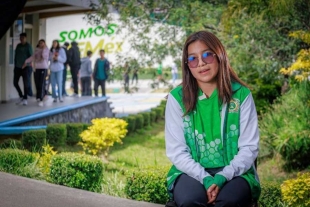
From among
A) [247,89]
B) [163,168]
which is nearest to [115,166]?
[163,168]

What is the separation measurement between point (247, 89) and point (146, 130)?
15039mm

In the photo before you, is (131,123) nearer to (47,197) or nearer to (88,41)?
(47,197)

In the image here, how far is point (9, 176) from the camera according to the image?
7305 millimetres

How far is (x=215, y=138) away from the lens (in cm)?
462

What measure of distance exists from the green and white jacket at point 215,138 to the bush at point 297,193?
1915mm

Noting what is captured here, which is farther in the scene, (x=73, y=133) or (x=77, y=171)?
(x=73, y=133)

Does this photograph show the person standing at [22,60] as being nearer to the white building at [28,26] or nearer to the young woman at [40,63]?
the young woman at [40,63]

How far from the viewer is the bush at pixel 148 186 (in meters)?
6.93

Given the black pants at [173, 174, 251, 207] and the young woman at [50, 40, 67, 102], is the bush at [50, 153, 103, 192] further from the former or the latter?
the young woman at [50, 40, 67, 102]

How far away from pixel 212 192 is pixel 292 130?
26.4 feet

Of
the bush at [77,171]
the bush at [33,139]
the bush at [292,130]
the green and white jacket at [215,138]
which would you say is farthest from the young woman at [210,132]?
the bush at [292,130]

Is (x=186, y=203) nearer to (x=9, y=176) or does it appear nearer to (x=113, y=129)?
(x=9, y=176)

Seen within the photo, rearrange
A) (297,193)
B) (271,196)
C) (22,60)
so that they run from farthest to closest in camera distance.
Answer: (22,60), (271,196), (297,193)

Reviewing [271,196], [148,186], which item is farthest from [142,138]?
[271,196]
